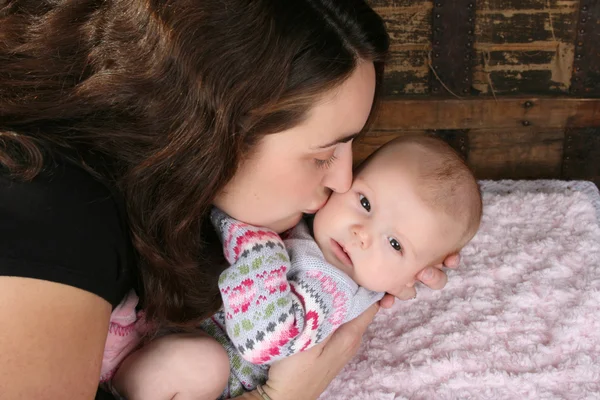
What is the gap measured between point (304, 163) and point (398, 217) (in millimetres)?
286

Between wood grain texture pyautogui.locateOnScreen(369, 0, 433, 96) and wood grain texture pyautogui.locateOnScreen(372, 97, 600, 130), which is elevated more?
wood grain texture pyautogui.locateOnScreen(369, 0, 433, 96)

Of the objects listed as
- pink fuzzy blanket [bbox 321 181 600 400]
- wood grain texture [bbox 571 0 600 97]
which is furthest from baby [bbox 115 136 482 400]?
wood grain texture [bbox 571 0 600 97]

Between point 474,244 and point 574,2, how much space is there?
95 cm

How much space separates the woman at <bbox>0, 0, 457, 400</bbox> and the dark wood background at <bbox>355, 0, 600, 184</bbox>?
4.13 feet

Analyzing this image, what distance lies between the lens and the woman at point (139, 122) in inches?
44.2

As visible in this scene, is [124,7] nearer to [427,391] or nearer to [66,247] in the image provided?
[66,247]

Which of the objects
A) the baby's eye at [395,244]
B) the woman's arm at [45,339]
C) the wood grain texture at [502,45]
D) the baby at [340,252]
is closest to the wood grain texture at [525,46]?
the wood grain texture at [502,45]

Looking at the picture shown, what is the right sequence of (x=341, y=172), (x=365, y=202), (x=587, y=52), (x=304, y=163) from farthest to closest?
1. (x=587, y=52)
2. (x=365, y=202)
3. (x=341, y=172)
4. (x=304, y=163)

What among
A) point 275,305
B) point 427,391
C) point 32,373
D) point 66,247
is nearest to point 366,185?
point 275,305

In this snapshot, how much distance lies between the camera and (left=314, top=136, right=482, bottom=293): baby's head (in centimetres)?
154

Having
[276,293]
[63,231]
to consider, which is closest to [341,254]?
[276,293]

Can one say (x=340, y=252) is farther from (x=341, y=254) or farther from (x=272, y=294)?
(x=272, y=294)

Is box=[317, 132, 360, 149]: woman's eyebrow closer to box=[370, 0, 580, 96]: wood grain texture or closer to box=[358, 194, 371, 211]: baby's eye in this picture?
box=[358, 194, 371, 211]: baby's eye

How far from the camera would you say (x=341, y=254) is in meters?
1.58
